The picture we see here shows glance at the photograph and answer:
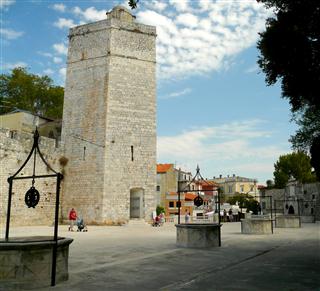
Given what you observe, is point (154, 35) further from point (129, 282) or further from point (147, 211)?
point (129, 282)

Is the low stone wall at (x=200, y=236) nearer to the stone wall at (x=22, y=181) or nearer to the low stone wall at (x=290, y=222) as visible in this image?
the low stone wall at (x=290, y=222)

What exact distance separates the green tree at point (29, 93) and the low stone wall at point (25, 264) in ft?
94.0

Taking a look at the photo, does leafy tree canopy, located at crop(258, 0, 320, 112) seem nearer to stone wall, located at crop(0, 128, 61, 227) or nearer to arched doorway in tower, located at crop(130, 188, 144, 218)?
arched doorway in tower, located at crop(130, 188, 144, 218)

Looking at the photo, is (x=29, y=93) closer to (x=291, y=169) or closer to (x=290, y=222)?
(x=290, y=222)

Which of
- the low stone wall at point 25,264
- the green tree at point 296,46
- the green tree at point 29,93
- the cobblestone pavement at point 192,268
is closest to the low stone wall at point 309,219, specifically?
the cobblestone pavement at point 192,268

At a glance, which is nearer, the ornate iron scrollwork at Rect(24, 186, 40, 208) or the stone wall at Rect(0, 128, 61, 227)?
the ornate iron scrollwork at Rect(24, 186, 40, 208)

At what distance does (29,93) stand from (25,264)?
30450mm

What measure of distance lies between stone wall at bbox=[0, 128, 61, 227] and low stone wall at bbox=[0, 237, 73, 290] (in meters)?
14.4

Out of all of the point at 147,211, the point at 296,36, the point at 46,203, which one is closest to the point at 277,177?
the point at 147,211

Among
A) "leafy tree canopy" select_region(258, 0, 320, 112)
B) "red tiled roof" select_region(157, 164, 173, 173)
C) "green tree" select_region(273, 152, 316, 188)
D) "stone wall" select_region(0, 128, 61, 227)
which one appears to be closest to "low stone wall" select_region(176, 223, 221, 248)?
"leafy tree canopy" select_region(258, 0, 320, 112)

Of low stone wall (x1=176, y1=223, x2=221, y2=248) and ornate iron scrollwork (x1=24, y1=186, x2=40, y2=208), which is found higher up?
ornate iron scrollwork (x1=24, y1=186, x2=40, y2=208)

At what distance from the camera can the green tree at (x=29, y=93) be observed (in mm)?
32375

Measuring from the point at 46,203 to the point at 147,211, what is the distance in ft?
19.7

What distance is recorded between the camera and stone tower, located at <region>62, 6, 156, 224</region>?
67.5 ft
